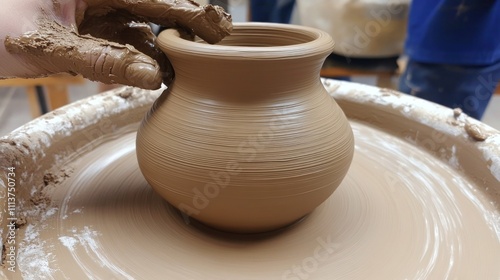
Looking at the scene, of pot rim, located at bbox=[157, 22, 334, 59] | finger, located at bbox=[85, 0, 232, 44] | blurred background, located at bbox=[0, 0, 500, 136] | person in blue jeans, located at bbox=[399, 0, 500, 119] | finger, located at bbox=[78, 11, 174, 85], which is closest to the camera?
pot rim, located at bbox=[157, 22, 334, 59]

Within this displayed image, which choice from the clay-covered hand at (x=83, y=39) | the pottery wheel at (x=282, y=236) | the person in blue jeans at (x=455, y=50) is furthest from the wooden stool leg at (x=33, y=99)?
the person in blue jeans at (x=455, y=50)

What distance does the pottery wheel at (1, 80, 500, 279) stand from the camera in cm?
89

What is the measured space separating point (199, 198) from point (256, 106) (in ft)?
0.77

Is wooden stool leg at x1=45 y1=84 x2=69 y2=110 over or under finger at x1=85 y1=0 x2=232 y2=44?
under

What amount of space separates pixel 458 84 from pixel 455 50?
0.56 ft

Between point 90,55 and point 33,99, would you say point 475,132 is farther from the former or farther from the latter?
point 33,99

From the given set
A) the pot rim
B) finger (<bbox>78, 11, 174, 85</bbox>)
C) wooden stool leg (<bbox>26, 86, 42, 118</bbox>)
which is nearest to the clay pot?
the pot rim

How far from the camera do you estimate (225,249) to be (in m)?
0.95

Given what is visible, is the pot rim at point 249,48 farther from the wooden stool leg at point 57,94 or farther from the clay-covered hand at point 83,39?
the wooden stool leg at point 57,94

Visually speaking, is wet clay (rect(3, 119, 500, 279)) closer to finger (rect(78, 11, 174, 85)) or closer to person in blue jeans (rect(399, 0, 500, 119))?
finger (rect(78, 11, 174, 85))

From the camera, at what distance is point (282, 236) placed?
99 centimetres

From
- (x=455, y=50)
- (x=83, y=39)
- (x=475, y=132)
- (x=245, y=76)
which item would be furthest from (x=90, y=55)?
(x=455, y=50)

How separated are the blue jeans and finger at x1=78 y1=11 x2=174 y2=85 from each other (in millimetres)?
1551

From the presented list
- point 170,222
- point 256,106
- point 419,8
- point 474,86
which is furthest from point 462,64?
point 170,222
